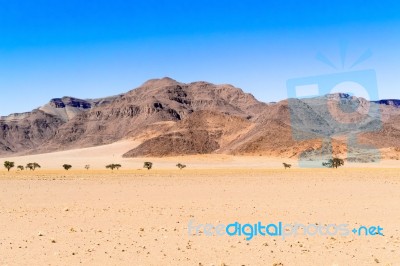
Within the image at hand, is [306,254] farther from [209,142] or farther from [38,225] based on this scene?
[209,142]

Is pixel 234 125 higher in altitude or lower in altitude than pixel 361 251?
higher

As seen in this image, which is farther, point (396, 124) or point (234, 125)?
point (396, 124)

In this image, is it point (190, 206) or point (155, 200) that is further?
point (155, 200)

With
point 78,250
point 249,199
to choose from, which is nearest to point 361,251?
point 78,250

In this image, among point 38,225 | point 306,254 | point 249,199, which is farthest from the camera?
point 249,199

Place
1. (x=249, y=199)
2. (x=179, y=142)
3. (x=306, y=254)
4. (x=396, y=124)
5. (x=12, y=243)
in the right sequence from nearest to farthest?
1. (x=306, y=254)
2. (x=12, y=243)
3. (x=249, y=199)
4. (x=179, y=142)
5. (x=396, y=124)

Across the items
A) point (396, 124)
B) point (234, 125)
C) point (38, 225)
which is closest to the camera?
point (38, 225)

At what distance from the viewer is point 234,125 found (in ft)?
518

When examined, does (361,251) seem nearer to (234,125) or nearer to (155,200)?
(155,200)

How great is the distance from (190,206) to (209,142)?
124 m

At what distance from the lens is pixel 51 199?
2812 centimetres

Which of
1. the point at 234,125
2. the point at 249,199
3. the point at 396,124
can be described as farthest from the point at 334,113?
the point at 249,199

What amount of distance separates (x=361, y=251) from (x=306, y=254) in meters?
1.63

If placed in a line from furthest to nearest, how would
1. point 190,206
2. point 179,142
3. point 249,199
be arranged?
1. point 179,142
2. point 249,199
3. point 190,206
